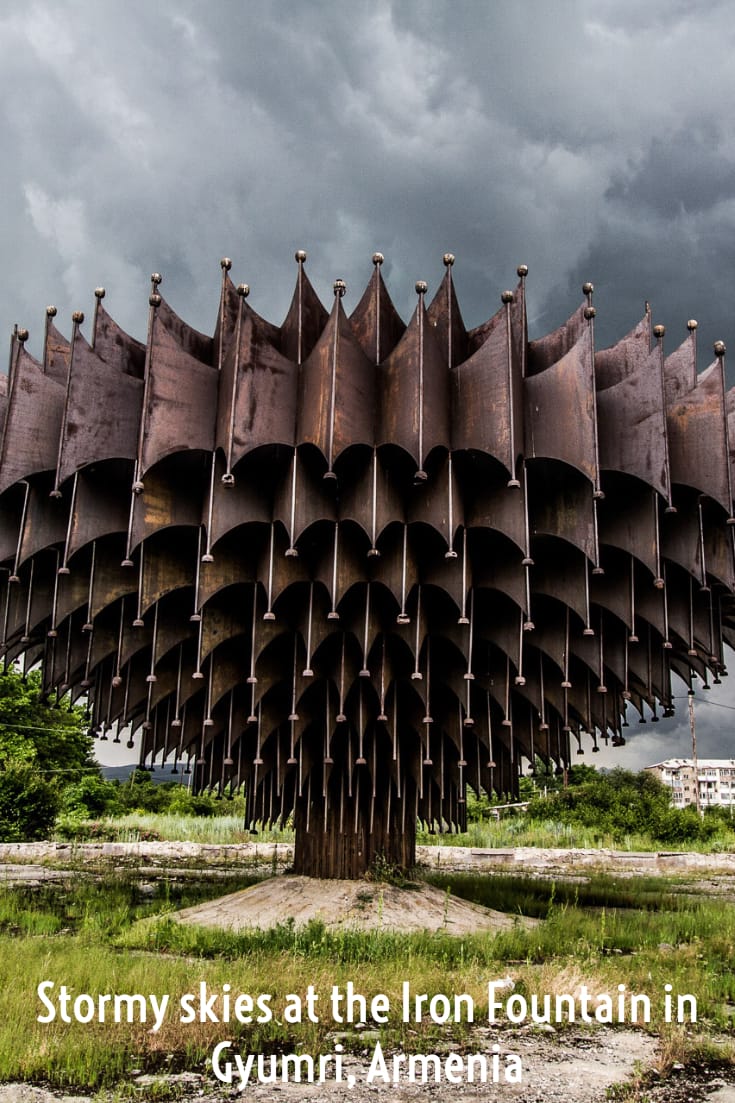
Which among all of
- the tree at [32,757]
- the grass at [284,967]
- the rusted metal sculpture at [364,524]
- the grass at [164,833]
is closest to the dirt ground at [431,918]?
the grass at [284,967]

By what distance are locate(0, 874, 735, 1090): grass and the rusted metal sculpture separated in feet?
9.27

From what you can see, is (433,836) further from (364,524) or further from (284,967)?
(284,967)

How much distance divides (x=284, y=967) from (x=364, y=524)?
16.4 ft

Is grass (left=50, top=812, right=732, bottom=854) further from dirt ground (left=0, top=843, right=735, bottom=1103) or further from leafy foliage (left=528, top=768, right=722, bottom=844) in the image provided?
dirt ground (left=0, top=843, right=735, bottom=1103)

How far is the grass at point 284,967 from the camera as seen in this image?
5945 mm

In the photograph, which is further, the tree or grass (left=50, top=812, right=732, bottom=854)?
grass (left=50, top=812, right=732, bottom=854)

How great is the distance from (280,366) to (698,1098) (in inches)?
346

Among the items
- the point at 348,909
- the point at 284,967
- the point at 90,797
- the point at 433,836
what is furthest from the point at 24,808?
the point at 284,967

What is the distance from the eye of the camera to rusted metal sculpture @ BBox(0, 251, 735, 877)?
10.9 meters

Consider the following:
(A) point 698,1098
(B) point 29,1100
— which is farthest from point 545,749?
(B) point 29,1100

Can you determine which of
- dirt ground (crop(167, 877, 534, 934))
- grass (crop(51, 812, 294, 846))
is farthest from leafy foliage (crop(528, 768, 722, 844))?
dirt ground (crop(167, 877, 534, 934))

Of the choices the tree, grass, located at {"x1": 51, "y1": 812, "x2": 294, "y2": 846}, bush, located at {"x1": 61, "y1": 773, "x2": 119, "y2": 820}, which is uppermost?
the tree

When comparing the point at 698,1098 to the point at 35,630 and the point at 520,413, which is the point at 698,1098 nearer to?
the point at 520,413

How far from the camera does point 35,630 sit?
14633 millimetres
